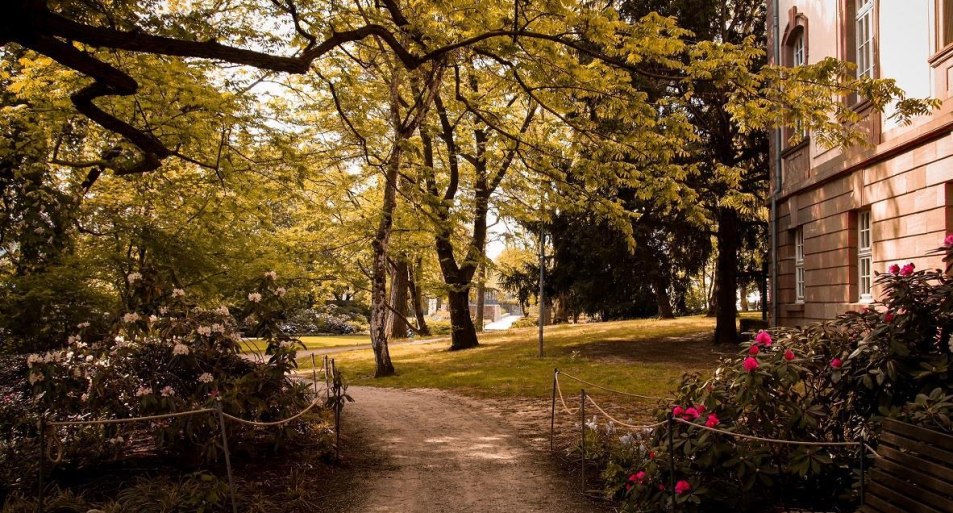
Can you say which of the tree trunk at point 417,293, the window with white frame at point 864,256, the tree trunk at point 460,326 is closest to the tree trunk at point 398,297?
the tree trunk at point 417,293

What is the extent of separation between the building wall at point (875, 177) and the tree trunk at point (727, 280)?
2.11 m

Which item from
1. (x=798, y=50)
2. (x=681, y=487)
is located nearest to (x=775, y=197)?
(x=798, y=50)

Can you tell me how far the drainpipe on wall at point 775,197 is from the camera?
681 inches

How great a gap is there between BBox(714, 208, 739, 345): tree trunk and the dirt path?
412 inches

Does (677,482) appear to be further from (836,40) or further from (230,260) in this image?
(836,40)

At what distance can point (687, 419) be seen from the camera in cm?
575

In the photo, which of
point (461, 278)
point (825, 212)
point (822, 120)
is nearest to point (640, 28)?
point (822, 120)

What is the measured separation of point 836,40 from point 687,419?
11405 millimetres

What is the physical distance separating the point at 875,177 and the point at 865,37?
10.3ft

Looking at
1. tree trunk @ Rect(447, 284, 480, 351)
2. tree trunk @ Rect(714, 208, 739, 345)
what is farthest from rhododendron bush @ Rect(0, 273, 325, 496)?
tree trunk @ Rect(447, 284, 480, 351)

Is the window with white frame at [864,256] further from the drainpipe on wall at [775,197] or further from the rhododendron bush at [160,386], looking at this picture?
the rhododendron bush at [160,386]

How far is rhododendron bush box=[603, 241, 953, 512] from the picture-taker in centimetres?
521

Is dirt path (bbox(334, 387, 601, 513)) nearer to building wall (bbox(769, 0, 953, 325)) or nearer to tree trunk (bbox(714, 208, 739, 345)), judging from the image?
building wall (bbox(769, 0, 953, 325))

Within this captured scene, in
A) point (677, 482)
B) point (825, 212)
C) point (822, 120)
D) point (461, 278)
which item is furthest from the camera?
point (461, 278)
